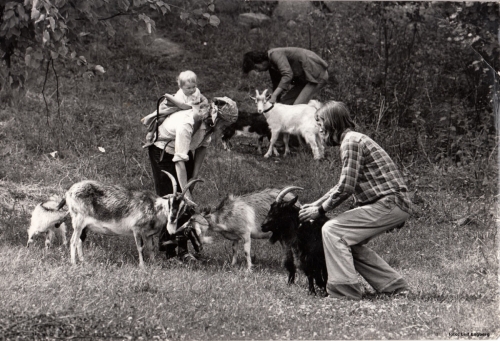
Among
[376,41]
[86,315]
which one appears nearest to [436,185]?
[376,41]

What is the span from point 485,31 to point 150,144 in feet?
24.6

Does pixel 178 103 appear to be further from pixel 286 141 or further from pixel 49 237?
pixel 286 141

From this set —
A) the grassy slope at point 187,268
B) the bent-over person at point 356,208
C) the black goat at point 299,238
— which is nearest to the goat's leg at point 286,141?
the grassy slope at point 187,268

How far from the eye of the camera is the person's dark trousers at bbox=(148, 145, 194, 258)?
30.6ft

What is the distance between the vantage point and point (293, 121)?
14664 mm

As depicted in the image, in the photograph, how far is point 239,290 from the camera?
8.09 m

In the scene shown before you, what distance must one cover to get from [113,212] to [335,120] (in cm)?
310

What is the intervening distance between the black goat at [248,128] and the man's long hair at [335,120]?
23.4 ft

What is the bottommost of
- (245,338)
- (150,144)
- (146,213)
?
(245,338)

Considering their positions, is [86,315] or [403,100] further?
[403,100]

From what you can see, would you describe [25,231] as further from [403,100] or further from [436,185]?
[403,100]

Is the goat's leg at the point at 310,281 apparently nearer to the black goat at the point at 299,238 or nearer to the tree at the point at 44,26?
the black goat at the point at 299,238

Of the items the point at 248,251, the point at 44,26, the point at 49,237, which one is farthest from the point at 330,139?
the point at 49,237

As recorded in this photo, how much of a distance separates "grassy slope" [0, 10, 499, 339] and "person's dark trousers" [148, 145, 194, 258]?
0.94 feet
